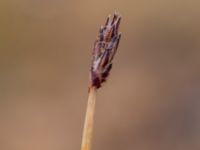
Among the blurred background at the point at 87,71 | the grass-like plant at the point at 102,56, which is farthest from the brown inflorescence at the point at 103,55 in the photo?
the blurred background at the point at 87,71

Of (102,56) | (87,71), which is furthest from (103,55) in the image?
(87,71)

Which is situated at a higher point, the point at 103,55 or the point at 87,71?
the point at 87,71

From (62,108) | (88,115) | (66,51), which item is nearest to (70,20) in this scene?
(66,51)

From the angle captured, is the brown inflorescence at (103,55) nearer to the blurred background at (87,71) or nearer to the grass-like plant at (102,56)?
the grass-like plant at (102,56)

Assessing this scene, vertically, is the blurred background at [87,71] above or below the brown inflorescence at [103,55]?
above

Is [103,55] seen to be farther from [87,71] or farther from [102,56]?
[87,71]

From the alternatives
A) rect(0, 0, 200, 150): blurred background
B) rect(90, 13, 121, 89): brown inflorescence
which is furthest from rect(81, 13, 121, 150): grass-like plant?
rect(0, 0, 200, 150): blurred background
